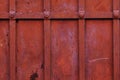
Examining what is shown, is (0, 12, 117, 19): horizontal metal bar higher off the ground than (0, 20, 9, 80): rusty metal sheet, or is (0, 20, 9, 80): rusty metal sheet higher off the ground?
(0, 12, 117, 19): horizontal metal bar

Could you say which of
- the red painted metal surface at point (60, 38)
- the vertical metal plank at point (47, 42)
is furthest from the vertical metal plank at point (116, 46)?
the vertical metal plank at point (47, 42)

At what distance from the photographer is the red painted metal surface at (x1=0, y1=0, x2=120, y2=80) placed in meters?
2.91

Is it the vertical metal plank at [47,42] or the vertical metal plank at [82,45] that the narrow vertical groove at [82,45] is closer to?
the vertical metal plank at [82,45]

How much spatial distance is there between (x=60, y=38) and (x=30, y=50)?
303 millimetres

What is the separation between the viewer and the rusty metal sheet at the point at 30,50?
2.92m

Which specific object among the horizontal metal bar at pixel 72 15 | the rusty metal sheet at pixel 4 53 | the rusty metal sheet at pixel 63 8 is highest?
the rusty metal sheet at pixel 63 8

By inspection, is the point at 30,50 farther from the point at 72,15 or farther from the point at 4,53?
the point at 72,15

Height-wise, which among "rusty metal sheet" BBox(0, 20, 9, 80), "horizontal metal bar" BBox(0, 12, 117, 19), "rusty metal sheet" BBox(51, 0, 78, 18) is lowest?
"rusty metal sheet" BBox(0, 20, 9, 80)

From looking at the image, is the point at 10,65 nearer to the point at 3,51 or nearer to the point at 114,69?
the point at 3,51

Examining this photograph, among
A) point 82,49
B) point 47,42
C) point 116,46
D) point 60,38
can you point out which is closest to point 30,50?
point 47,42

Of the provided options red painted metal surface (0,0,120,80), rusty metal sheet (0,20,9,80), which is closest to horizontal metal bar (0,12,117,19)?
red painted metal surface (0,0,120,80)

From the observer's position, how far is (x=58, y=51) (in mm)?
2934

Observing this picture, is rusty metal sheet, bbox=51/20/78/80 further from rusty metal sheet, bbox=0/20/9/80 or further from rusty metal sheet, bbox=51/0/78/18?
rusty metal sheet, bbox=0/20/9/80

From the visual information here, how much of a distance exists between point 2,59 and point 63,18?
2.25 feet
